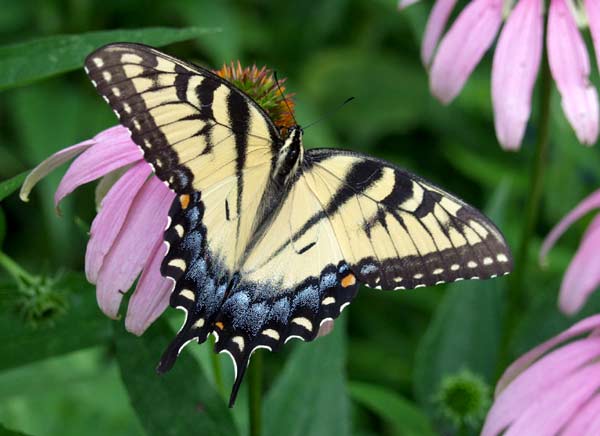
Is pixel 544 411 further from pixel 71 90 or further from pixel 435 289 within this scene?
pixel 71 90

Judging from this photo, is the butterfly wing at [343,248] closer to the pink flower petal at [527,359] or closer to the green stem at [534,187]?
the pink flower petal at [527,359]

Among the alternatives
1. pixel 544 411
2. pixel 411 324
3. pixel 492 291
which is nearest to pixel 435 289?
pixel 411 324

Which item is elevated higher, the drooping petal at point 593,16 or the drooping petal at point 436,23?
the drooping petal at point 436,23

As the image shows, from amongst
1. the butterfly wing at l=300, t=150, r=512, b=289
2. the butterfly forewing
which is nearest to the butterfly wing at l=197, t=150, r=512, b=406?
the butterfly wing at l=300, t=150, r=512, b=289

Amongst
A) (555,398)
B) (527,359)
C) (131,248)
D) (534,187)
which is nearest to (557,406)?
(555,398)

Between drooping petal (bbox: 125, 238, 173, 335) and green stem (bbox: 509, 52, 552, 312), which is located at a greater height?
drooping petal (bbox: 125, 238, 173, 335)

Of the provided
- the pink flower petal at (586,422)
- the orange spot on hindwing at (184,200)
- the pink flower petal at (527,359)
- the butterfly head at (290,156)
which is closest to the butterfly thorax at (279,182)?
the butterfly head at (290,156)

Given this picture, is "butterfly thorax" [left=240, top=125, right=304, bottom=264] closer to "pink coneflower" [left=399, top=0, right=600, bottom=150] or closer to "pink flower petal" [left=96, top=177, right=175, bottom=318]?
"pink flower petal" [left=96, top=177, right=175, bottom=318]

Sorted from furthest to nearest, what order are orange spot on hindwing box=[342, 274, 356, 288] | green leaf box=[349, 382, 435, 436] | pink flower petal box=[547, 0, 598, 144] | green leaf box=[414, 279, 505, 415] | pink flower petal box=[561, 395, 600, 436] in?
1. green leaf box=[414, 279, 505, 415]
2. green leaf box=[349, 382, 435, 436]
3. pink flower petal box=[547, 0, 598, 144]
4. orange spot on hindwing box=[342, 274, 356, 288]
5. pink flower petal box=[561, 395, 600, 436]
